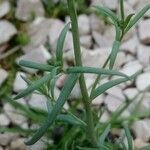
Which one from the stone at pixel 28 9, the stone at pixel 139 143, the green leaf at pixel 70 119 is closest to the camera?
the green leaf at pixel 70 119

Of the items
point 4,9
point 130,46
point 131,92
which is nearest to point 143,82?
point 131,92

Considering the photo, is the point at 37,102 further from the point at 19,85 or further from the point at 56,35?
the point at 56,35

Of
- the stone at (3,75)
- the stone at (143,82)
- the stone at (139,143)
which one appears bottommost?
the stone at (139,143)

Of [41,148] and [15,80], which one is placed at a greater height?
[15,80]

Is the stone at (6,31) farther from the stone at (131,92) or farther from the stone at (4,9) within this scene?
the stone at (131,92)

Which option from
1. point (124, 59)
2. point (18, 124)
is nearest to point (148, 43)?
point (124, 59)

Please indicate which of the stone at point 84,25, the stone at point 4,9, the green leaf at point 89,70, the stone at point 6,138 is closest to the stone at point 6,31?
the stone at point 4,9

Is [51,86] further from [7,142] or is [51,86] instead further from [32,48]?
[32,48]

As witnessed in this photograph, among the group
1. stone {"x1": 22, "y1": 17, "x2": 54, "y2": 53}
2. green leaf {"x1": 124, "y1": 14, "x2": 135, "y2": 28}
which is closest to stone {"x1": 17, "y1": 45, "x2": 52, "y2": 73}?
stone {"x1": 22, "y1": 17, "x2": 54, "y2": 53}
